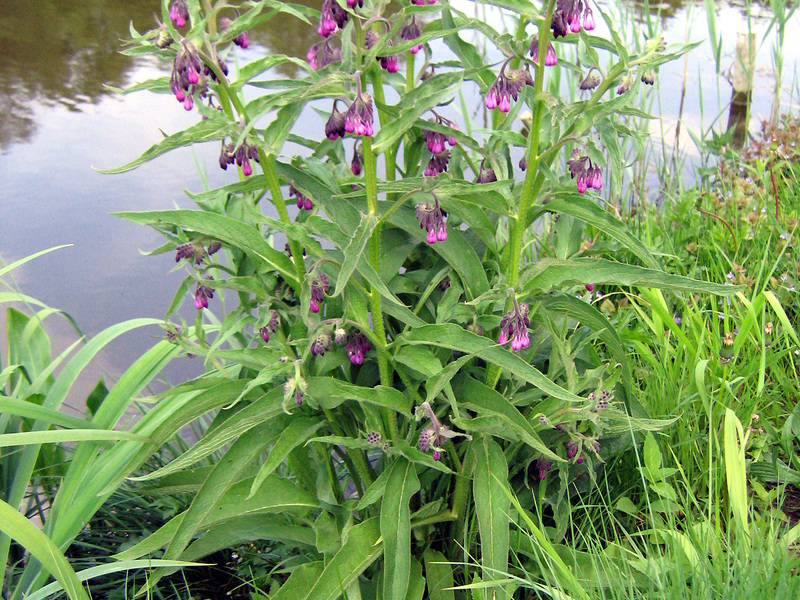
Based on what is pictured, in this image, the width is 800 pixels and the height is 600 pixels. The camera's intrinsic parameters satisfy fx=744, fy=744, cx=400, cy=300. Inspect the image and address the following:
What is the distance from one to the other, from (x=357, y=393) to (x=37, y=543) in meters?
0.78

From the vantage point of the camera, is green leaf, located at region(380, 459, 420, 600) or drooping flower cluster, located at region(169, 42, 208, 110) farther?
green leaf, located at region(380, 459, 420, 600)

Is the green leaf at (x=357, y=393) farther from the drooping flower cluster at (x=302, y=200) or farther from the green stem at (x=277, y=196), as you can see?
the drooping flower cluster at (x=302, y=200)

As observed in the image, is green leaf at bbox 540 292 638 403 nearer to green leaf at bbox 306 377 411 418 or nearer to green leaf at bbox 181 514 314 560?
green leaf at bbox 306 377 411 418

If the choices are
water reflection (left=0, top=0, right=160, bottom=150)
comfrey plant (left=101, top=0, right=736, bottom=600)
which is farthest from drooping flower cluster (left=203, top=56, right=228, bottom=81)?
water reflection (left=0, top=0, right=160, bottom=150)

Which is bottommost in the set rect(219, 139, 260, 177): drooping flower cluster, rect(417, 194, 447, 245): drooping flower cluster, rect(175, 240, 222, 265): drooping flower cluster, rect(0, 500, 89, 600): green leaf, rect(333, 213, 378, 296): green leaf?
rect(0, 500, 89, 600): green leaf

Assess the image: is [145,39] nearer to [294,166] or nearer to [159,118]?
[294,166]

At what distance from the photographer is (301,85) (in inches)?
63.4

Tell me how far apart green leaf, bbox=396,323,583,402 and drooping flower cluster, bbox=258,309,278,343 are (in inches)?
16.3

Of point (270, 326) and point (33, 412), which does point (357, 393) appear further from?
point (33, 412)

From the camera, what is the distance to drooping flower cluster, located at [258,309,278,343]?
5.90 ft

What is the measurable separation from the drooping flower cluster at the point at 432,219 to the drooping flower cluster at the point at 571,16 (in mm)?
429

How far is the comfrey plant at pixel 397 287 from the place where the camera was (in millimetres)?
1566

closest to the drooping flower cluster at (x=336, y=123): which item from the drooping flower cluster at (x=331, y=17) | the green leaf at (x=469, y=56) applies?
the drooping flower cluster at (x=331, y=17)

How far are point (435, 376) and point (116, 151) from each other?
3747 mm
